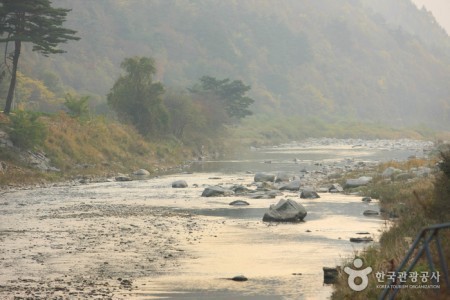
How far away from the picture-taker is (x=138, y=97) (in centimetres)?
7981

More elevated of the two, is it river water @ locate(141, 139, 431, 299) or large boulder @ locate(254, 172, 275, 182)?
large boulder @ locate(254, 172, 275, 182)

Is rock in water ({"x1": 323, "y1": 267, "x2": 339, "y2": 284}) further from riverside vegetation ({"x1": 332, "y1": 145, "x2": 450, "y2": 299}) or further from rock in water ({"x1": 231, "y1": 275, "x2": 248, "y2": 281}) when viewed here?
rock in water ({"x1": 231, "y1": 275, "x2": 248, "y2": 281})

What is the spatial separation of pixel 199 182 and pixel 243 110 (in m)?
76.6

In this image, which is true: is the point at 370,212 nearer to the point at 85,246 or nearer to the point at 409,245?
the point at 85,246

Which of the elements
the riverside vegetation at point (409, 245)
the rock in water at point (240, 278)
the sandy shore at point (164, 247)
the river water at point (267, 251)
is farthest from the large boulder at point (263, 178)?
the rock in water at point (240, 278)

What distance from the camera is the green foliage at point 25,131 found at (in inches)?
2095

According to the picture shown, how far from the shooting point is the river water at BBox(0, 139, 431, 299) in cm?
1920

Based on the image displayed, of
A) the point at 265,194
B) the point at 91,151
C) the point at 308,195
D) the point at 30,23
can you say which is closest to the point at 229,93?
the point at 91,151

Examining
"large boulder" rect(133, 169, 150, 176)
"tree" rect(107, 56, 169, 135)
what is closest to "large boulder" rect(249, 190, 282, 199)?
"large boulder" rect(133, 169, 150, 176)

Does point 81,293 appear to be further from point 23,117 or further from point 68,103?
point 68,103

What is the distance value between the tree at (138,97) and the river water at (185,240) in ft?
114

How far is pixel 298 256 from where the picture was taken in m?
23.0

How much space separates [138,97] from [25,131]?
27.6 m

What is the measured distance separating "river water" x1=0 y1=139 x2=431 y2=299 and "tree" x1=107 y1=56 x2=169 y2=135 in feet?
114
